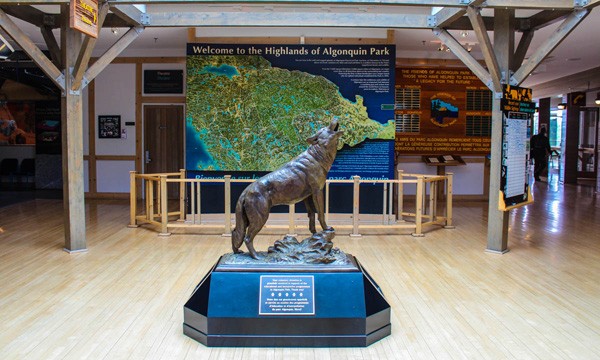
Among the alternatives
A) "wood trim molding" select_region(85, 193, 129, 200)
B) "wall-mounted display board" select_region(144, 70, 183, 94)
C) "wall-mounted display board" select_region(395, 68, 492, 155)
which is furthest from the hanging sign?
"wall-mounted display board" select_region(395, 68, 492, 155)

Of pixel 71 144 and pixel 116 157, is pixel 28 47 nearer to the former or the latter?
pixel 71 144

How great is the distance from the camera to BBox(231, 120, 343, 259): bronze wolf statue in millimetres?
4660

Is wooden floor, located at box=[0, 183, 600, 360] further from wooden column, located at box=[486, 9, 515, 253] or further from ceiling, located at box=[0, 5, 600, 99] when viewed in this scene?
ceiling, located at box=[0, 5, 600, 99]

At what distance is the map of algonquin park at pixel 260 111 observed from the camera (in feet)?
32.8

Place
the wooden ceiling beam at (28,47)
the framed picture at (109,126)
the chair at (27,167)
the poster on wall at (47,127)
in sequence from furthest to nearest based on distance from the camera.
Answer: the chair at (27,167), the poster on wall at (47,127), the framed picture at (109,126), the wooden ceiling beam at (28,47)

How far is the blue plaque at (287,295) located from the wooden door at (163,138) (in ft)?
28.9

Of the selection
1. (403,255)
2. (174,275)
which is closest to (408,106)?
(403,255)

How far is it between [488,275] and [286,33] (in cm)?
579

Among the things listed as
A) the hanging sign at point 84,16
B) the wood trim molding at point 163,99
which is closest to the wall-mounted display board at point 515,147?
the hanging sign at point 84,16

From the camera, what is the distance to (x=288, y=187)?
466 centimetres

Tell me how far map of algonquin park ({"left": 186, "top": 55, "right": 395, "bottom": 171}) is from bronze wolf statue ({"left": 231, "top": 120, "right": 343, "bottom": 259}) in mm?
5272

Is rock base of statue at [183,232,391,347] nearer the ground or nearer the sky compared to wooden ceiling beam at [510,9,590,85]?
nearer the ground

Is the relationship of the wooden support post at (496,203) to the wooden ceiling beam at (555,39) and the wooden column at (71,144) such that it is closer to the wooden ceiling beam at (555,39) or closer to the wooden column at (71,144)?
the wooden ceiling beam at (555,39)

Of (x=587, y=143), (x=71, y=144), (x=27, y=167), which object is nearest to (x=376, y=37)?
(x=71, y=144)
